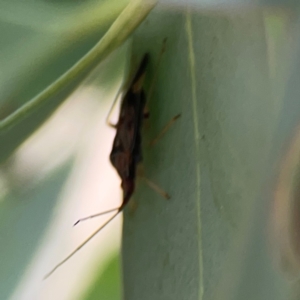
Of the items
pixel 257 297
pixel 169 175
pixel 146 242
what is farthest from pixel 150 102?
pixel 257 297

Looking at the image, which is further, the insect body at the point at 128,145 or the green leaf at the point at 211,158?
the insect body at the point at 128,145

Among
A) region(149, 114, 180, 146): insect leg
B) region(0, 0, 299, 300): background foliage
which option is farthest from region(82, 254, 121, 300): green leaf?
region(149, 114, 180, 146): insect leg

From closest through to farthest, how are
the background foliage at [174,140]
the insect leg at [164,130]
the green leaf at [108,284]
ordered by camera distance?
1. the background foliage at [174,140]
2. the insect leg at [164,130]
3. the green leaf at [108,284]

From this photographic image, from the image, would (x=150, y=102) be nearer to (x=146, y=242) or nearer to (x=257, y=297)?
(x=146, y=242)

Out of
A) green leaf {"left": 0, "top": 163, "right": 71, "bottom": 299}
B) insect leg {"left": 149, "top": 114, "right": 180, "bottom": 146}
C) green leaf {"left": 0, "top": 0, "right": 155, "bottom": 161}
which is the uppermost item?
green leaf {"left": 0, "top": 0, "right": 155, "bottom": 161}

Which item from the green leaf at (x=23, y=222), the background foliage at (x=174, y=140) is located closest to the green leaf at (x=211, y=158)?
the background foliage at (x=174, y=140)

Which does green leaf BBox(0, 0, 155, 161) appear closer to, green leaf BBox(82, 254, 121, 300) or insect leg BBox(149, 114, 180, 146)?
insect leg BBox(149, 114, 180, 146)

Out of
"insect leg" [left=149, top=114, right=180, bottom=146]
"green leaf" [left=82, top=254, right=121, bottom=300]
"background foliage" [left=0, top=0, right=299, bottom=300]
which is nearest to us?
"background foliage" [left=0, top=0, right=299, bottom=300]

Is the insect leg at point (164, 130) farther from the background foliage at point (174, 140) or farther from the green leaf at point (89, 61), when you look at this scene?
the green leaf at point (89, 61)
